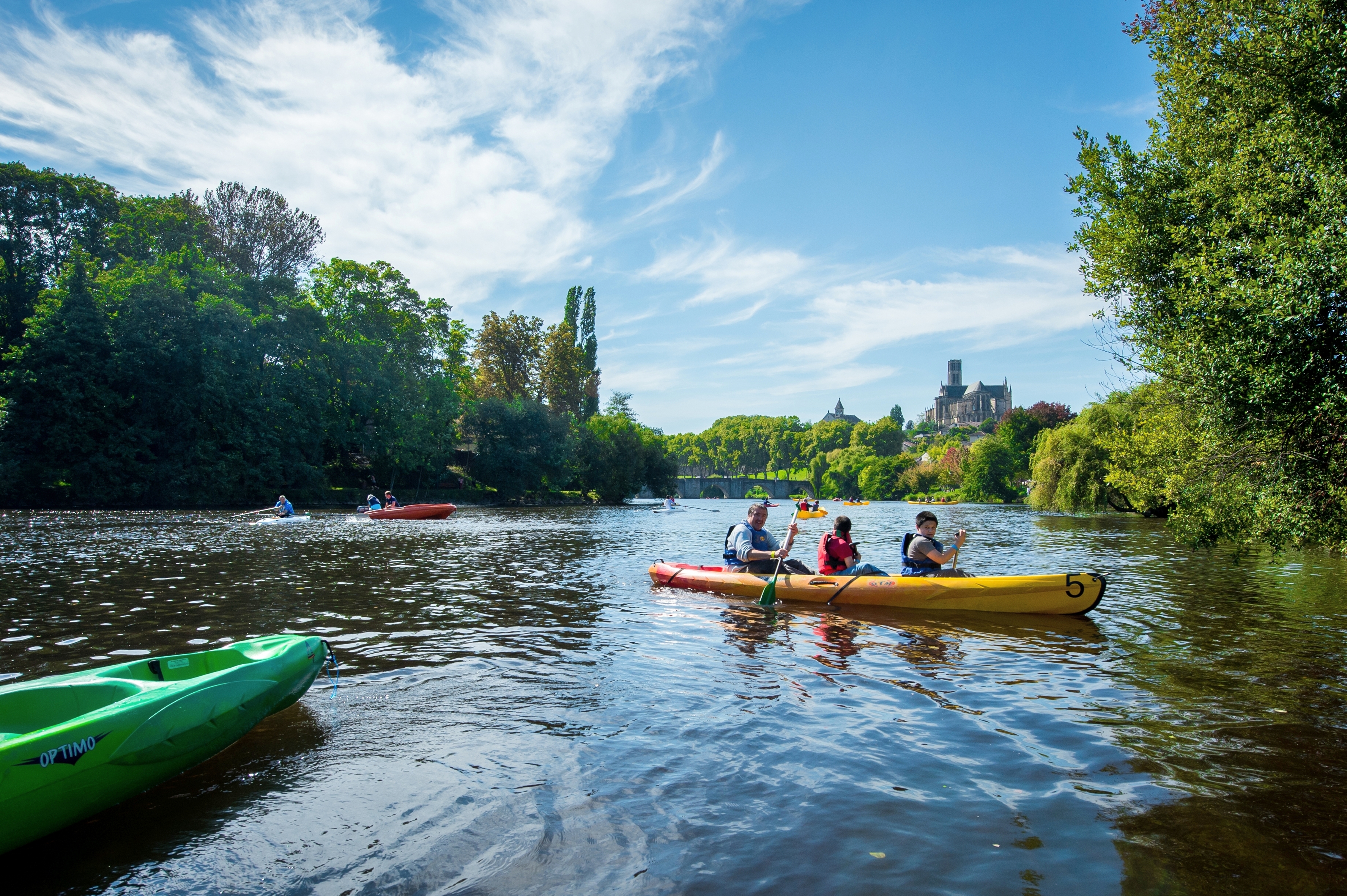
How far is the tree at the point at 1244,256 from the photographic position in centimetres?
856

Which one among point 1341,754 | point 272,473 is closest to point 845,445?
point 272,473

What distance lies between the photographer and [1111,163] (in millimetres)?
14547

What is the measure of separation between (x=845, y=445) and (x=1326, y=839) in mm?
142971

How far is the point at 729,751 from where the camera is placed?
523 cm

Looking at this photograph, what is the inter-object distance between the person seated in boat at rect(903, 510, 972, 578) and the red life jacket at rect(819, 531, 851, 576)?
1.03 meters

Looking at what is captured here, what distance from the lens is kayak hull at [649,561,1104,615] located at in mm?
10367

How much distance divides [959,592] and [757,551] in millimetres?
3503

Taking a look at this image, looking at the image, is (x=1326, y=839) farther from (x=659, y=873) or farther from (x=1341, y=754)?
(x=659, y=873)

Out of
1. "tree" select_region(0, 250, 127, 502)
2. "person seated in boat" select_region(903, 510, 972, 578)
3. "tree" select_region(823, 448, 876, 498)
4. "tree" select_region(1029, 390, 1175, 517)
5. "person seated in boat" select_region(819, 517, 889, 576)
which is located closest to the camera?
"person seated in boat" select_region(903, 510, 972, 578)

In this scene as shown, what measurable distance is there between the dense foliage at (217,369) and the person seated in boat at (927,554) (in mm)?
38592

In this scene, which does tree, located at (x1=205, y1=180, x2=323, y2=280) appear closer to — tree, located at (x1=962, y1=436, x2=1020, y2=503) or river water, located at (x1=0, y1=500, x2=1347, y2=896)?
river water, located at (x1=0, y1=500, x2=1347, y2=896)

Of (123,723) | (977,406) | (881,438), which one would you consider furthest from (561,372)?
(977,406)

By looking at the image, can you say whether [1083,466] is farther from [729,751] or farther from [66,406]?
[66,406]

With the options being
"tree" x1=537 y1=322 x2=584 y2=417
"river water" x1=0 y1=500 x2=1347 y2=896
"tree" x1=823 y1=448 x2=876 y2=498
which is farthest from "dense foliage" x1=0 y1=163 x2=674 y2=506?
"tree" x1=823 y1=448 x2=876 y2=498
